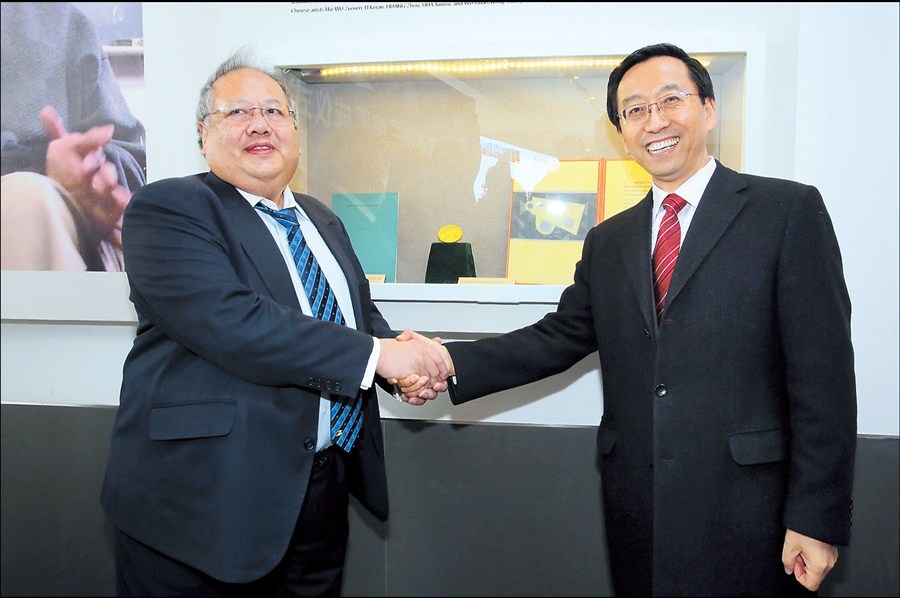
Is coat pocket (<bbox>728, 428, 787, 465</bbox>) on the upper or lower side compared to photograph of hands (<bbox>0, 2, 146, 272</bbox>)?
lower

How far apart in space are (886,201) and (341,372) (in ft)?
5.96

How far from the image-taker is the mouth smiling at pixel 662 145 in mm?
1597

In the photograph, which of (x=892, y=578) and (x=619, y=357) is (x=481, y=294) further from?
(x=892, y=578)

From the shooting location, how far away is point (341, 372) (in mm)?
1520

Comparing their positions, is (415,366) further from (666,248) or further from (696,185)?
(696,185)

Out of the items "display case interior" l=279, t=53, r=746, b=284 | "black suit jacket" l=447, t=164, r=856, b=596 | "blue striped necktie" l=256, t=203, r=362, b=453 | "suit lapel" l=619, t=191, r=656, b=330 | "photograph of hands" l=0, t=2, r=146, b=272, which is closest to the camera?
"black suit jacket" l=447, t=164, r=856, b=596

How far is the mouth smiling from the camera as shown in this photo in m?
1.60

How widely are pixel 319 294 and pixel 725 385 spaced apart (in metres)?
1.03

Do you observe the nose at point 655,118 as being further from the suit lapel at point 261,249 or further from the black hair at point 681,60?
the suit lapel at point 261,249

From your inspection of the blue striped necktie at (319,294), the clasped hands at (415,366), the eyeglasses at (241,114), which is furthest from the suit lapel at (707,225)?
the eyeglasses at (241,114)

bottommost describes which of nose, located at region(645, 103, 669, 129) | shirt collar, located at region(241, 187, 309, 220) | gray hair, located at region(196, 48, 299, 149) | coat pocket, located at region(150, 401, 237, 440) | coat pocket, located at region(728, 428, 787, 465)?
coat pocket, located at region(728, 428, 787, 465)

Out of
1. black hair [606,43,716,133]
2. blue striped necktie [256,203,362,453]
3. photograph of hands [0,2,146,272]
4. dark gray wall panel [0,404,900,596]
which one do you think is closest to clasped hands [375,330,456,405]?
blue striped necktie [256,203,362,453]

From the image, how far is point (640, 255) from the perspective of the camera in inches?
62.9

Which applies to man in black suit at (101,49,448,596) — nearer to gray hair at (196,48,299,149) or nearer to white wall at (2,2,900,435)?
gray hair at (196,48,299,149)
